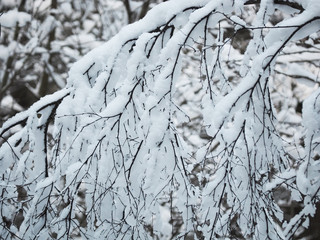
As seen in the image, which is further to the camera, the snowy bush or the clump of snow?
the clump of snow

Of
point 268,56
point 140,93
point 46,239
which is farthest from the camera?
point 46,239

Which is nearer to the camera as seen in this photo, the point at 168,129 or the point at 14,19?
the point at 168,129

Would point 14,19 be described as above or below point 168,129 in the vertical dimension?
above

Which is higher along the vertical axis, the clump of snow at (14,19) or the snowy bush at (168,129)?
the clump of snow at (14,19)

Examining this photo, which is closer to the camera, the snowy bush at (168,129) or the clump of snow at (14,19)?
the snowy bush at (168,129)

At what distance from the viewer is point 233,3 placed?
1.92 meters

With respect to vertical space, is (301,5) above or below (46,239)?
above

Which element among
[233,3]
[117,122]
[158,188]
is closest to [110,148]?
[117,122]

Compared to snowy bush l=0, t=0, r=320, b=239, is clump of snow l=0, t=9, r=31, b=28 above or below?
above

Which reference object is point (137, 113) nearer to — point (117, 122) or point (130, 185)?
point (117, 122)

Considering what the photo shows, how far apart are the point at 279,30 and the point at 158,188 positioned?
3.90 feet

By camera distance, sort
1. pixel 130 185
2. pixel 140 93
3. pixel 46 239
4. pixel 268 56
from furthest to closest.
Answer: pixel 46 239 → pixel 140 93 → pixel 130 185 → pixel 268 56

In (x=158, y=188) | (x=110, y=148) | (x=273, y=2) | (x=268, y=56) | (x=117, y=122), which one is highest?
(x=273, y=2)

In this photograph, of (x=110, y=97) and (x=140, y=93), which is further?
(x=110, y=97)
